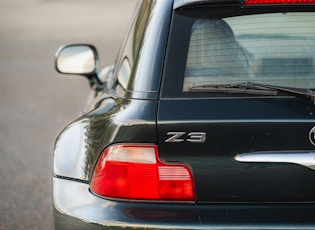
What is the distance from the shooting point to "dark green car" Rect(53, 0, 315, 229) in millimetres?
3402

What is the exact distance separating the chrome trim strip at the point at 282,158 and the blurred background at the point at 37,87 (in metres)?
2.67

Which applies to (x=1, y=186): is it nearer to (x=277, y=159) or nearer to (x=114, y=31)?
(x=277, y=159)

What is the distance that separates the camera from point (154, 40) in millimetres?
3791

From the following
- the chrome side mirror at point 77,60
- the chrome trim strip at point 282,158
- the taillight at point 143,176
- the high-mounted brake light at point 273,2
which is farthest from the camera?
the chrome side mirror at point 77,60

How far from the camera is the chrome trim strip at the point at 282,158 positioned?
3.38 meters

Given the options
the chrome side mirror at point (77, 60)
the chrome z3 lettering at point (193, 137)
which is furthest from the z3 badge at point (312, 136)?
the chrome side mirror at point (77, 60)

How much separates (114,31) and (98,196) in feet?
43.4

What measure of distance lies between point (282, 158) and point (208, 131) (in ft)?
1.03

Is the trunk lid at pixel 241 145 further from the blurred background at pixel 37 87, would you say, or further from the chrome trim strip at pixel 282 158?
the blurred background at pixel 37 87

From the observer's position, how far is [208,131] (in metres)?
3.41

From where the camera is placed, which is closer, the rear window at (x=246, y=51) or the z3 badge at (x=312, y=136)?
the z3 badge at (x=312, y=136)

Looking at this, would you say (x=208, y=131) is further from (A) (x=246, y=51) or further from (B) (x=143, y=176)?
(A) (x=246, y=51)

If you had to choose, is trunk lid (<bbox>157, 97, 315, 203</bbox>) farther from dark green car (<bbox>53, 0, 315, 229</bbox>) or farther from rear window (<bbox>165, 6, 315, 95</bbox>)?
rear window (<bbox>165, 6, 315, 95</bbox>)

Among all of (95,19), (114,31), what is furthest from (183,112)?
(95,19)
